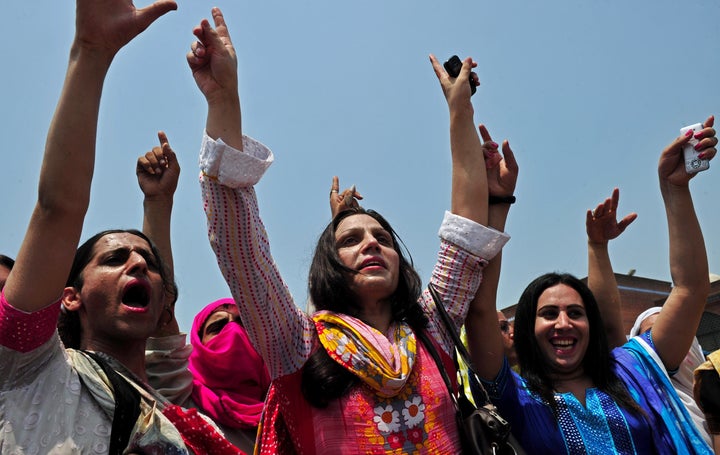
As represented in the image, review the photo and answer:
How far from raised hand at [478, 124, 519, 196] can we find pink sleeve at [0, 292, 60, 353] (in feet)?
7.11

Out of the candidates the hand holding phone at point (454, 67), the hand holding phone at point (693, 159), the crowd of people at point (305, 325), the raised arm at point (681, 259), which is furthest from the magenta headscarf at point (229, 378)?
the hand holding phone at point (693, 159)

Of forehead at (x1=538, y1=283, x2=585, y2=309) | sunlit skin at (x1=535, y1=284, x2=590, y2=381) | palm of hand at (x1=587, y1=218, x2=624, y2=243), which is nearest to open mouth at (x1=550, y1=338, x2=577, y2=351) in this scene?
sunlit skin at (x1=535, y1=284, x2=590, y2=381)

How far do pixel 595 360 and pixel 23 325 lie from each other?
281 centimetres

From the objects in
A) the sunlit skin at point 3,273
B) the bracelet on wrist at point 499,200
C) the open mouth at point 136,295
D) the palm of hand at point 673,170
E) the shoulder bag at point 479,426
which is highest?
the palm of hand at point 673,170

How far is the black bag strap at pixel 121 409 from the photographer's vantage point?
256 cm

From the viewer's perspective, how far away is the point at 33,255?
2355mm

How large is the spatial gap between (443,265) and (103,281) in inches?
59.0

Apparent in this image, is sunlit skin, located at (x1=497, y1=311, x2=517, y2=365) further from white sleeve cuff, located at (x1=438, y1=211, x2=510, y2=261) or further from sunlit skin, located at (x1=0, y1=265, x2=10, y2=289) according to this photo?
sunlit skin, located at (x1=0, y1=265, x2=10, y2=289)

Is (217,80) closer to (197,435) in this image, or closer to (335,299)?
(335,299)

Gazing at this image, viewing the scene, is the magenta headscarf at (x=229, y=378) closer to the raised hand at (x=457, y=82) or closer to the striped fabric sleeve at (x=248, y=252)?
the striped fabric sleeve at (x=248, y=252)

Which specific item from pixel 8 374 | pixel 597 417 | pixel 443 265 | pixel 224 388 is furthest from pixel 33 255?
pixel 597 417

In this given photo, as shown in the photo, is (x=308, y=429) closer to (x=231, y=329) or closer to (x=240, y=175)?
(x=240, y=175)

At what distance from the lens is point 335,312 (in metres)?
3.30

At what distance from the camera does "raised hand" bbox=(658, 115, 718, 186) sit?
4.02 metres
